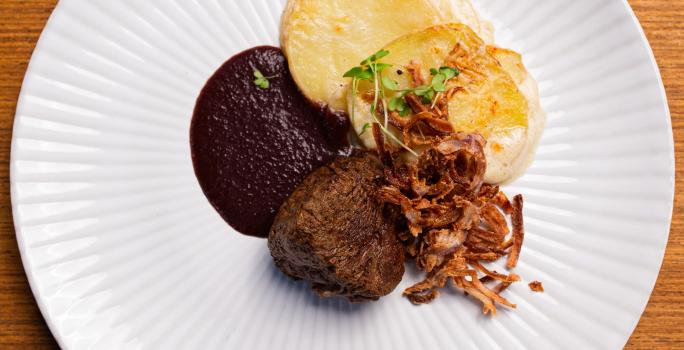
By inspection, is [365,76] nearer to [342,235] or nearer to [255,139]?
[255,139]

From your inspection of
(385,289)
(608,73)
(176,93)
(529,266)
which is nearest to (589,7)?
(608,73)

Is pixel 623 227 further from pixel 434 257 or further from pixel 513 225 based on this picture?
pixel 434 257

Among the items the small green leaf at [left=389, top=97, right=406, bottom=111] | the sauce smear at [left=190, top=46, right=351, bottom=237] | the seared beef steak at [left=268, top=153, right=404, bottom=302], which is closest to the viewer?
the seared beef steak at [left=268, top=153, right=404, bottom=302]

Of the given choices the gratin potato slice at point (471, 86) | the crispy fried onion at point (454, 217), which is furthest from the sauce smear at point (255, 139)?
the crispy fried onion at point (454, 217)

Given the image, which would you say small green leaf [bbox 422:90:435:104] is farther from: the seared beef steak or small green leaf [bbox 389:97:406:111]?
the seared beef steak

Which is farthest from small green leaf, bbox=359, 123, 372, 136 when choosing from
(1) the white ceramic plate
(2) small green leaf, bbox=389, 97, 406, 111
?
(1) the white ceramic plate

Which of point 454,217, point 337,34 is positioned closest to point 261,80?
point 337,34

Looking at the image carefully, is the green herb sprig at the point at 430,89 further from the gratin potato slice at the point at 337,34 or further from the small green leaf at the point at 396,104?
the gratin potato slice at the point at 337,34
